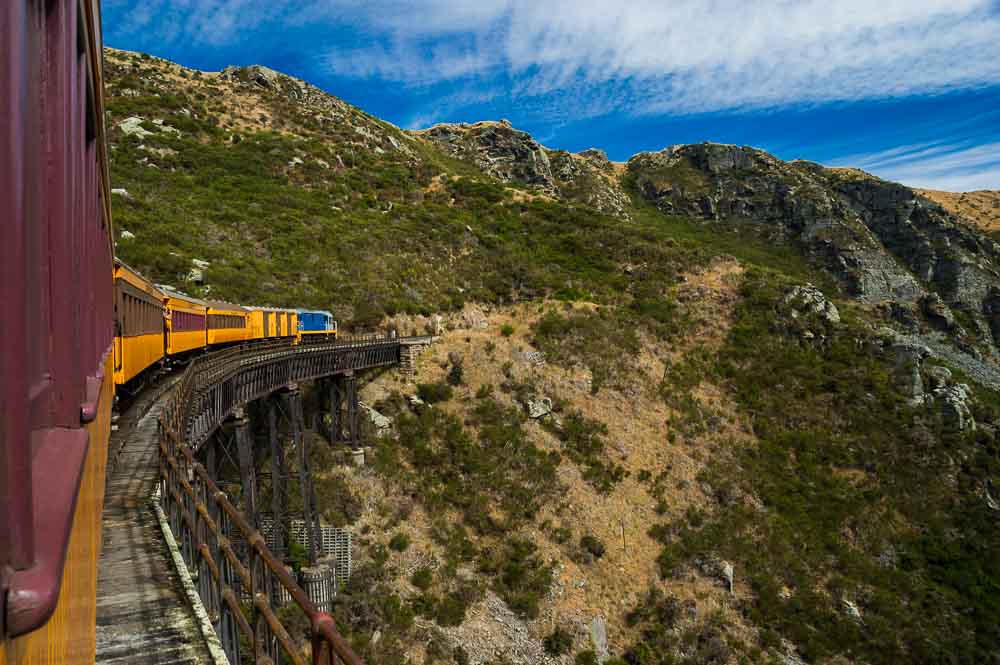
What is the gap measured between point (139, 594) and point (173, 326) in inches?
565

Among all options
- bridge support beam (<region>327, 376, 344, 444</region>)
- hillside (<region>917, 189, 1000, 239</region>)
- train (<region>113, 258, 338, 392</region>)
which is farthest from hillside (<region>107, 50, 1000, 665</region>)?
hillside (<region>917, 189, 1000, 239</region>)

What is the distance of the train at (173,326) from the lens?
35.3ft

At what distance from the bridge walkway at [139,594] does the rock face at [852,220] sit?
72.7m

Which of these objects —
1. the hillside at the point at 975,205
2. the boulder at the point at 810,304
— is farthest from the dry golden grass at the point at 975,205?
the boulder at the point at 810,304

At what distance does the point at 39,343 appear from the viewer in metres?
1.38

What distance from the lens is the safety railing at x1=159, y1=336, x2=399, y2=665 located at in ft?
9.18

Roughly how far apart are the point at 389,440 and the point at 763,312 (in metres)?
25.9

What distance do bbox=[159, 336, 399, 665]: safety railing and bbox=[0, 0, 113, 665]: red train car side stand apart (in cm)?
89

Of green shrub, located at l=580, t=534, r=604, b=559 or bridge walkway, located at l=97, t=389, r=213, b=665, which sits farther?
green shrub, located at l=580, t=534, r=604, b=559

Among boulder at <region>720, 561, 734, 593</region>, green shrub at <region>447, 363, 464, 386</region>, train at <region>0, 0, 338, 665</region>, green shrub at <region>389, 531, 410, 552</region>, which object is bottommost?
boulder at <region>720, 561, 734, 593</region>

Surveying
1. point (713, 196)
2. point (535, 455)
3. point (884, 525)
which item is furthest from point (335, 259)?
point (713, 196)

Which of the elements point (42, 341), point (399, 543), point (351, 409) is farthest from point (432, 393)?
point (42, 341)

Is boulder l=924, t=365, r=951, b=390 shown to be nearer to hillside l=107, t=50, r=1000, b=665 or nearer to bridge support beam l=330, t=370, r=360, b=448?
hillside l=107, t=50, r=1000, b=665

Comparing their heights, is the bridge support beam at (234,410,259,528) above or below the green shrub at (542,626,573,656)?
above
